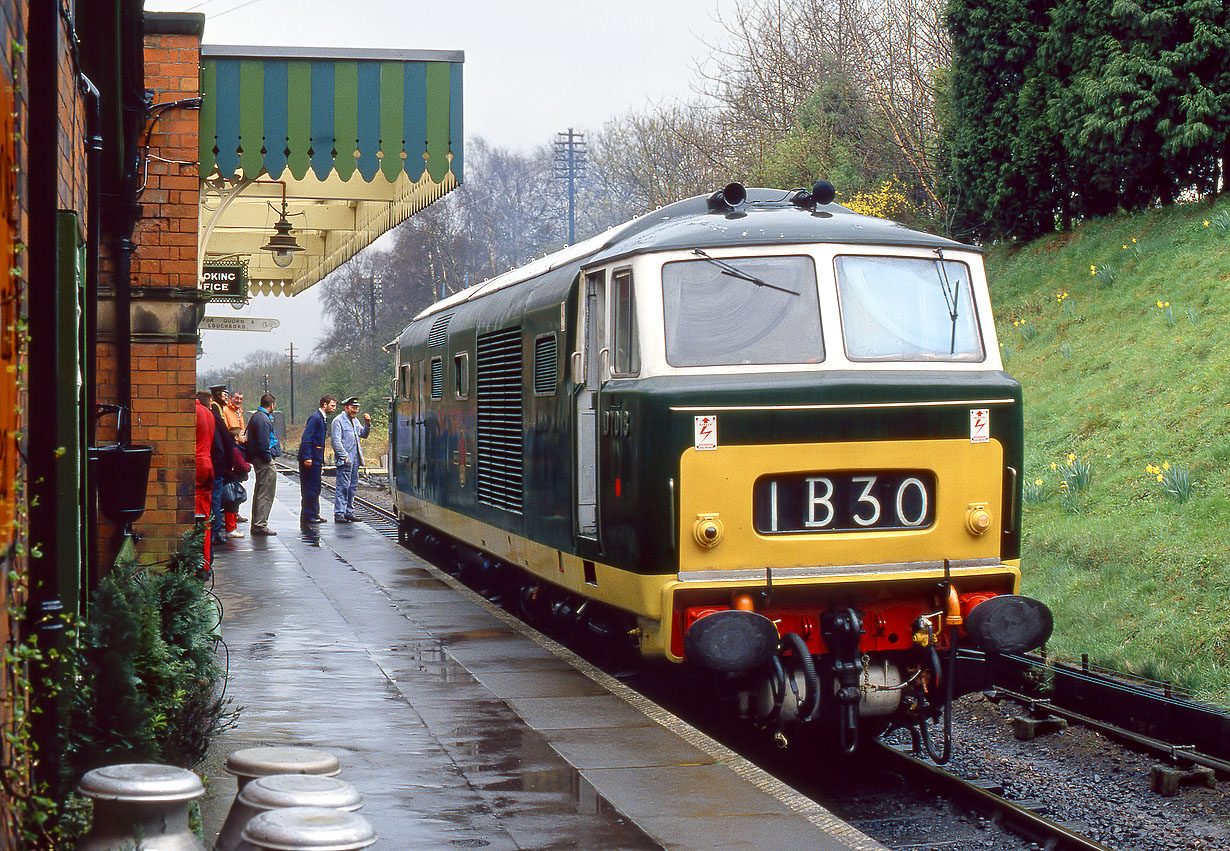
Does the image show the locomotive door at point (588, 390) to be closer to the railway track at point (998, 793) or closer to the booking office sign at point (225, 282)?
the railway track at point (998, 793)

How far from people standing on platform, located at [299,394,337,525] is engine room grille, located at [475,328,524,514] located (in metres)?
7.55

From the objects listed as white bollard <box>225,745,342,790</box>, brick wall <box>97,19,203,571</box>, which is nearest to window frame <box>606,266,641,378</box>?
brick wall <box>97,19,203,571</box>

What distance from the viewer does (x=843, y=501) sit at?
7.28 meters

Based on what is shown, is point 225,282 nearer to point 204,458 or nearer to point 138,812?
point 204,458

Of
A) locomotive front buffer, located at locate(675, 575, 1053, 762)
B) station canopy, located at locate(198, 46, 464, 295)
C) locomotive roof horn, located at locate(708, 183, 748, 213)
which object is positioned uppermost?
station canopy, located at locate(198, 46, 464, 295)

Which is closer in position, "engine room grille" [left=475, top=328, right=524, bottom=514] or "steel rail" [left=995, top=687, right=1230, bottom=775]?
"steel rail" [left=995, top=687, right=1230, bottom=775]

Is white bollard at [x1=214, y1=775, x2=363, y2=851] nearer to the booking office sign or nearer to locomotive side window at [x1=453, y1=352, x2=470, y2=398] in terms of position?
locomotive side window at [x1=453, y1=352, x2=470, y2=398]

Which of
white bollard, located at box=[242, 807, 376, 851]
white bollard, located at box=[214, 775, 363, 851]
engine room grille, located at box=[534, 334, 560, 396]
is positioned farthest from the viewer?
engine room grille, located at box=[534, 334, 560, 396]

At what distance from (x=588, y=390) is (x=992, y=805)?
120 inches

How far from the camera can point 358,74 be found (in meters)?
11.1

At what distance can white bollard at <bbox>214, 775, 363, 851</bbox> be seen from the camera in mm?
3707

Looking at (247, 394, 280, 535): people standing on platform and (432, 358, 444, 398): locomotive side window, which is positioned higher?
(432, 358, 444, 398): locomotive side window

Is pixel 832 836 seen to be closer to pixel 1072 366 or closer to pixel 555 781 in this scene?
pixel 555 781

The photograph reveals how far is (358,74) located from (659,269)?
466cm
